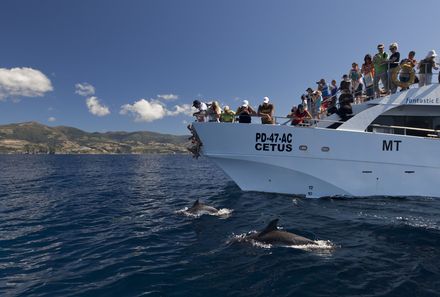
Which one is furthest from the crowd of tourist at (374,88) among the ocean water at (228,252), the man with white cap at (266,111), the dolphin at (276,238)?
the dolphin at (276,238)

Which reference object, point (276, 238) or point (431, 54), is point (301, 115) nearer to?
point (431, 54)

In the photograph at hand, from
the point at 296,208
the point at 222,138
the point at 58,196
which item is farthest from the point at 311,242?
the point at 58,196

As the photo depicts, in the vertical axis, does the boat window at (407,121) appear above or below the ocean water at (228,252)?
above

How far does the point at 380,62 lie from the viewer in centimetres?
1492

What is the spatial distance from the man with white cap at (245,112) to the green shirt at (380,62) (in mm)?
6216

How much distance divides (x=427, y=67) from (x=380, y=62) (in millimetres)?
2095

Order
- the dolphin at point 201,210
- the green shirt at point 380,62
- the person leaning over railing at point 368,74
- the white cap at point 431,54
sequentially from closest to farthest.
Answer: the dolphin at point 201,210 < the white cap at point 431,54 < the green shirt at point 380,62 < the person leaning over railing at point 368,74

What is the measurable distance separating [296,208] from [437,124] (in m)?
8.75

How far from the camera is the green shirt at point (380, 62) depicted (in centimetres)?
1486

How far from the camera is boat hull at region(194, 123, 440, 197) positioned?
13711 mm

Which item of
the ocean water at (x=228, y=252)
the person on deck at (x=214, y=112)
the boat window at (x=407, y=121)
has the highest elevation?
the person on deck at (x=214, y=112)

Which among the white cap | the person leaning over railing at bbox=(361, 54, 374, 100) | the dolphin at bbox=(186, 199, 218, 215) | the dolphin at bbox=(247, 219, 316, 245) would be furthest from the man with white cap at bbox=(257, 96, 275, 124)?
the white cap

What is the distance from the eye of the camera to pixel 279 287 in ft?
20.0

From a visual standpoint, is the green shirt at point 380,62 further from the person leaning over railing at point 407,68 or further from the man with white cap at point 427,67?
the man with white cap at point 427,67
